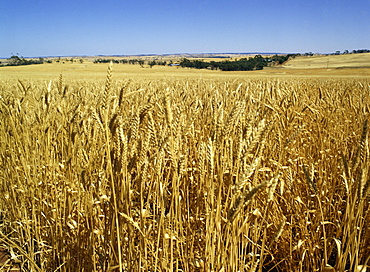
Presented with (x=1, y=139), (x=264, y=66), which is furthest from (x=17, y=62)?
(x=1, y=139)

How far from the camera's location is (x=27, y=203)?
6.46ft

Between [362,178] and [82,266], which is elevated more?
[362,178]

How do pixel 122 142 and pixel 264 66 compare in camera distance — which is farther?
pixel 264 66

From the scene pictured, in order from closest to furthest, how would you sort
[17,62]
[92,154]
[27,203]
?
[92,154] → [27,203] → [17,62]

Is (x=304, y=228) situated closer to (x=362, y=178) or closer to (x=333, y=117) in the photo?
(x=362, y=178)

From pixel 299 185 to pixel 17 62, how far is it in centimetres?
6684

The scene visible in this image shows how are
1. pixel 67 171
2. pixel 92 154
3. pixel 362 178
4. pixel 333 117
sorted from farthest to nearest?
pixel 333 117
pixel 92 154
pixel 67 171
pixel 362 178

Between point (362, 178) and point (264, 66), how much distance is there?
73.6m

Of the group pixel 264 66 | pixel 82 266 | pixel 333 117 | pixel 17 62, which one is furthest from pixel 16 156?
pixel 264 66

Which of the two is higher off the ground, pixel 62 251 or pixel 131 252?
pixel 131 252

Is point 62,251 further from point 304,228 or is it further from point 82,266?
point 304,228

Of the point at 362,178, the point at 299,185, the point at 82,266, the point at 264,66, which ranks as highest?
the point at 264,66

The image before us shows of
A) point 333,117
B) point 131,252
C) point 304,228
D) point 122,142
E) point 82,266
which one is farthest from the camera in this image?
point 333,117

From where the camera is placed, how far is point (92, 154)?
175 centimetres
